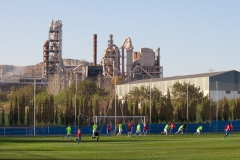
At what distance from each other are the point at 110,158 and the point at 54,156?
345 cm

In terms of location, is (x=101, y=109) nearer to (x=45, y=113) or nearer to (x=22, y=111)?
(x=45, y=113)

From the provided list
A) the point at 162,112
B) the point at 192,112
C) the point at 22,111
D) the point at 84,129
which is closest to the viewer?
the point at 84,129

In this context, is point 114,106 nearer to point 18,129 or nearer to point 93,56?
point 18,129

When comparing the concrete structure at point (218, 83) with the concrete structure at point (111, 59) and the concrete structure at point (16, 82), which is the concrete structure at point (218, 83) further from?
the concrete structure at point (16, 82)

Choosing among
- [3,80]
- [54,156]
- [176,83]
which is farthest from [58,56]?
[54,156]

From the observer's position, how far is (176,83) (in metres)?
107

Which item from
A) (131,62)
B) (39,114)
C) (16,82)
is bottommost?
(39,114)

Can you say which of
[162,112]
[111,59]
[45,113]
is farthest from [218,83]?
[111,59]

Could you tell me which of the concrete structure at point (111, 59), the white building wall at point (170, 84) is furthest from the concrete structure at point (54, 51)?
the white building wall at point (170, 84)

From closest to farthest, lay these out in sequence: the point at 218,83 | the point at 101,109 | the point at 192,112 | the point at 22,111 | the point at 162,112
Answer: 1. the point at 22,111
2. the point at 101,109
3. the point at 162,112
4. the point at 192,112
5. the point at 218,83

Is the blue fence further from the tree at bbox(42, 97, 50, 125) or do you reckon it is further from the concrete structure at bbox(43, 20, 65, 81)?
the concrete structure at bbox(43, 20, 65, 81)

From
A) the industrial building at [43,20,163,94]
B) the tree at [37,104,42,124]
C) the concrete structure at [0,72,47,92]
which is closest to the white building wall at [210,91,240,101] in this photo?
the tree at [37,104,42,124]

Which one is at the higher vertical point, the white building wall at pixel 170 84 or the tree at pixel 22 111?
the white building wall at pixel 170 84

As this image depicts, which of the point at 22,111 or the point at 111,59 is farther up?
the point at 111,59
